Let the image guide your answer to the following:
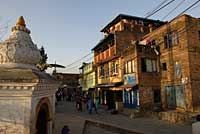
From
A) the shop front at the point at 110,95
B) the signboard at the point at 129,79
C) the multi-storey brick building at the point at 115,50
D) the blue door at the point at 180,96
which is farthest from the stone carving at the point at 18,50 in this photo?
the shop front at the point at 110,95

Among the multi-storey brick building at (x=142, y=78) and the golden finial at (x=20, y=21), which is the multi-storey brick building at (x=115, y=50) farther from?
the golden finial at (x=20, y=21)

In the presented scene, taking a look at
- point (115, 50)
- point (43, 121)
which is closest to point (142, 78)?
point (115, 50)

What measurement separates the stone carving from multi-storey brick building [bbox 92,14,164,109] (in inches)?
805

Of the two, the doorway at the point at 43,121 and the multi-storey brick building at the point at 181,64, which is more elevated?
the multi-storey brick building at the point at 181,64

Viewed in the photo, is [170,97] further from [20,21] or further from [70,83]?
[70,83]

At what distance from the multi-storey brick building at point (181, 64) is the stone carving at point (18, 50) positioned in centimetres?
1710

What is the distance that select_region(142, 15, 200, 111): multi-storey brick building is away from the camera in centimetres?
1991

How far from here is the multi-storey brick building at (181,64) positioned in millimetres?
19906

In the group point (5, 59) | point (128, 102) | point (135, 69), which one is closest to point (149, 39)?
point (135, 69)

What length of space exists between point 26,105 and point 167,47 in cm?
2013

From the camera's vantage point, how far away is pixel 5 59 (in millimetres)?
5793

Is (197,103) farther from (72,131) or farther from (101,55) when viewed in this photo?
(101,55)

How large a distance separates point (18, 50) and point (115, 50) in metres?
23.3

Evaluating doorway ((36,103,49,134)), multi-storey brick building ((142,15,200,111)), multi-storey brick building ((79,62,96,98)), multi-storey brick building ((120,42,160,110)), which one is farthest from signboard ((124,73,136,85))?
doorway ((36,103,49,134))
